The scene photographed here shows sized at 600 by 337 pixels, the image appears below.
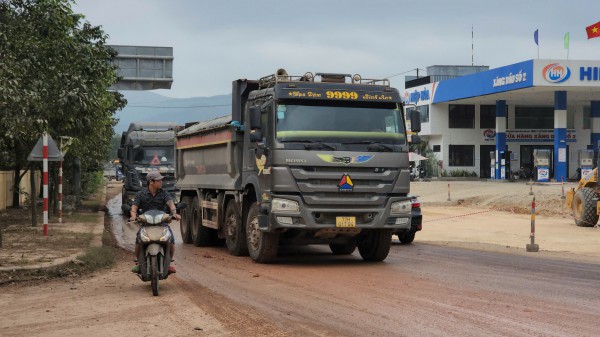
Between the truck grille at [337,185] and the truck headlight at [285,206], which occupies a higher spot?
the truck grille at [337,185]

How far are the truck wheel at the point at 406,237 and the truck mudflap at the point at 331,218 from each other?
583cm

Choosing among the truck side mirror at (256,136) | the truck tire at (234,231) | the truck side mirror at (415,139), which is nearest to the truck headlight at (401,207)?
the truck side mirror at (415,139)

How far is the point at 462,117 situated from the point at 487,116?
2.07 meters

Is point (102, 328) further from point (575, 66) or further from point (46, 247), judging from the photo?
point (575, 66)

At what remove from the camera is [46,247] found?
1593 centimetres

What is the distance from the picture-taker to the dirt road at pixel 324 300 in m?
8.11

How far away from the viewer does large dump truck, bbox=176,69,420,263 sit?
527 inches

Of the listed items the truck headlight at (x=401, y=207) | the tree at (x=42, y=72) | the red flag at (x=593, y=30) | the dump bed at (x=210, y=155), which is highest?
the red flag at (x=593, y=30)

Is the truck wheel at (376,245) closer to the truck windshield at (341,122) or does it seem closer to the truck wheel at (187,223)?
the truck windshield at (341,122)

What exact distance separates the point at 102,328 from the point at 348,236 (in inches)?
274

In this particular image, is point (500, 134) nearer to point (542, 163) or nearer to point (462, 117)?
point (462, 117)

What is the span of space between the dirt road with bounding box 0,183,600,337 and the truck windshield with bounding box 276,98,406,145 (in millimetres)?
2279

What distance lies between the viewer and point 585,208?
981 inches

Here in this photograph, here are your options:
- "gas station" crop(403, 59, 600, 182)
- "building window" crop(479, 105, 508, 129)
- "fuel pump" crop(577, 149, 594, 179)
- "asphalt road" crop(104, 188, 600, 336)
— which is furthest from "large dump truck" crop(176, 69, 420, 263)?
"building window" crop(479, 105, 508, 129)
